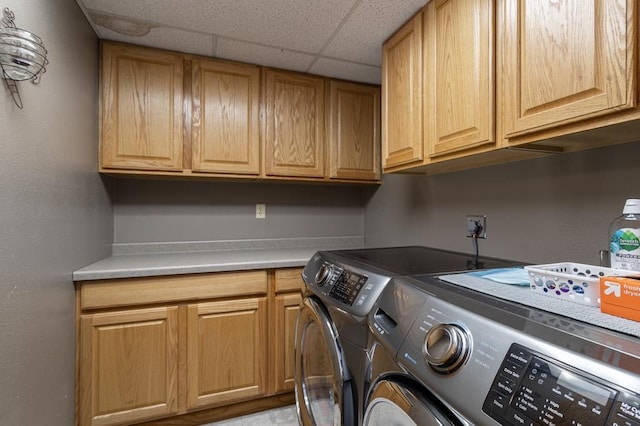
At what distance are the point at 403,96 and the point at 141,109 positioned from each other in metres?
1.49

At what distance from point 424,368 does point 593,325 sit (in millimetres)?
310

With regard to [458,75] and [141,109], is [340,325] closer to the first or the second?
[458,75]

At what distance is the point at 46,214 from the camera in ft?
3.95

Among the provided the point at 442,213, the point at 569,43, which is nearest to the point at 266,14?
the point at 569,43

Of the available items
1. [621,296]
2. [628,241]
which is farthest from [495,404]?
[628,241]

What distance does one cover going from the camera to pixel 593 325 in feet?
1.85

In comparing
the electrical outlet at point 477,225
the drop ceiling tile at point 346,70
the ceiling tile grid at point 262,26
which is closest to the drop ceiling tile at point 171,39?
the ceiling tile grid at point 262,26

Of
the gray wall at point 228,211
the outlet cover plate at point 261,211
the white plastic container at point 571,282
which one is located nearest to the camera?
the white plastic container at point 571,282

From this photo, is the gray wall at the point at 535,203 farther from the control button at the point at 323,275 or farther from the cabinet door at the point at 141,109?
the cabinet door at the point at 141,109

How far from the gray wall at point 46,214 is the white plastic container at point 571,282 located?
4.97 feet

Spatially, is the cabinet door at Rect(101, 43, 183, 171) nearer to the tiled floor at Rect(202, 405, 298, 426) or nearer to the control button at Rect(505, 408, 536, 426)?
the tiled floor at Rect(202, 405, 298, 426)

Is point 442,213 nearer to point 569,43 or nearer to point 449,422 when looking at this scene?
point 569,43

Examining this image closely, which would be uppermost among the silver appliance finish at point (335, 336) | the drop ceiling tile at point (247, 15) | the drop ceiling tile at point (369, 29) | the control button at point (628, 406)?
the drop ceiling tile at point (247, 15)

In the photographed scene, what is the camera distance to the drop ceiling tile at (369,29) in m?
1.47
